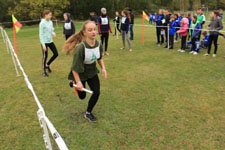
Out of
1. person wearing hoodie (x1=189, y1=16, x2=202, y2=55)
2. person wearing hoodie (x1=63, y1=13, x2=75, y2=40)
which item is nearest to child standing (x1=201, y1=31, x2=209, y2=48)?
person wearing hoodie (x1=189, y1=16, x2=202, y2=55)

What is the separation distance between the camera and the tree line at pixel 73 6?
3250 centimetres

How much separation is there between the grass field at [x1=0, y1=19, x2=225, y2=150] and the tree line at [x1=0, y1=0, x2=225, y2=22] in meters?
28.7

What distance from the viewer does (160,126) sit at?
3639 millimetres

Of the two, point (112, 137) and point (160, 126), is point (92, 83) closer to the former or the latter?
point (112, 137)

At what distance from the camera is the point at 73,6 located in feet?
136

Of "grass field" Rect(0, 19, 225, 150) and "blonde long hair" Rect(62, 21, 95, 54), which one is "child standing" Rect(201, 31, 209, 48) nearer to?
"grass field" Rect(0, 19, 225, 150)

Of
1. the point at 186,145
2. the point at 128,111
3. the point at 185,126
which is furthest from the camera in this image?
the point at 128,111

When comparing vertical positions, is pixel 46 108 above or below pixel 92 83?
below

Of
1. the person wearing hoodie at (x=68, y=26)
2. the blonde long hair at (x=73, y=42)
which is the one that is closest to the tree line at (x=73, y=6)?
the person wearing hoodie at (x=68, y=26)

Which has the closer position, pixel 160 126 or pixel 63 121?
pixel 160 126

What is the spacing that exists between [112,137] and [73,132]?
0.74m

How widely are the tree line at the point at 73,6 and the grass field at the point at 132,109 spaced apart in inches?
1129

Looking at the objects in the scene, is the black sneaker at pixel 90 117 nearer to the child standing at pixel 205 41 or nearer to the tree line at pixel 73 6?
the child standing at pixel 205 41

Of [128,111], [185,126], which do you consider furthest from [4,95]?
[185,126]
